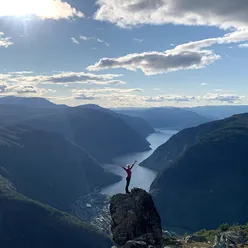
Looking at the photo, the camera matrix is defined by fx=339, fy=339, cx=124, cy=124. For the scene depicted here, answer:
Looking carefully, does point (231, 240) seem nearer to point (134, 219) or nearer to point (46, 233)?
point (134, 219)

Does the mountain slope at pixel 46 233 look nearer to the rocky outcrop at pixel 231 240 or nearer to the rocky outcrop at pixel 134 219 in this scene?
the rocky outcrop at pixel 231 240

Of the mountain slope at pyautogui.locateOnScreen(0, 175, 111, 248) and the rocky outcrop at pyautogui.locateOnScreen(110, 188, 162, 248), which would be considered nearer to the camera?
the rocky outcrop at pyautogui.locateOnScreen(110, 188, 162, 248)

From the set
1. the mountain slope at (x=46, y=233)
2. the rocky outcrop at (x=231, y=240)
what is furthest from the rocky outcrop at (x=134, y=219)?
the mountain slope at (x=46, y=233)

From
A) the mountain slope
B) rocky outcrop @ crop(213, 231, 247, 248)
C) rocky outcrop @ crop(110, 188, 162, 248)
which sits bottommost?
the mountain slope

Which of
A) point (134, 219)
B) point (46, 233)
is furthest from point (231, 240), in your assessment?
point (46, 233)

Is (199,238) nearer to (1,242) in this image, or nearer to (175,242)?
(175,242)

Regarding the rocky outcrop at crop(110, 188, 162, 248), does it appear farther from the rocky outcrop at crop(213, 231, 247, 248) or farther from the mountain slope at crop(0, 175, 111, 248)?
the mountain slope at crop(0, 175, 111, 248)

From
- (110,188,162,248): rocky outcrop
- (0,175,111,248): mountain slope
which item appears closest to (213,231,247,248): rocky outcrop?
(110,188,162,248): rocky outcrop

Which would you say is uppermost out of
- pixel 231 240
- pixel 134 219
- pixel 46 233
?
pixel 134 219

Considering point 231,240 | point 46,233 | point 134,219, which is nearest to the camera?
point 134,219

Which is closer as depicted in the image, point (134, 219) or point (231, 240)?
point (134, 219)
